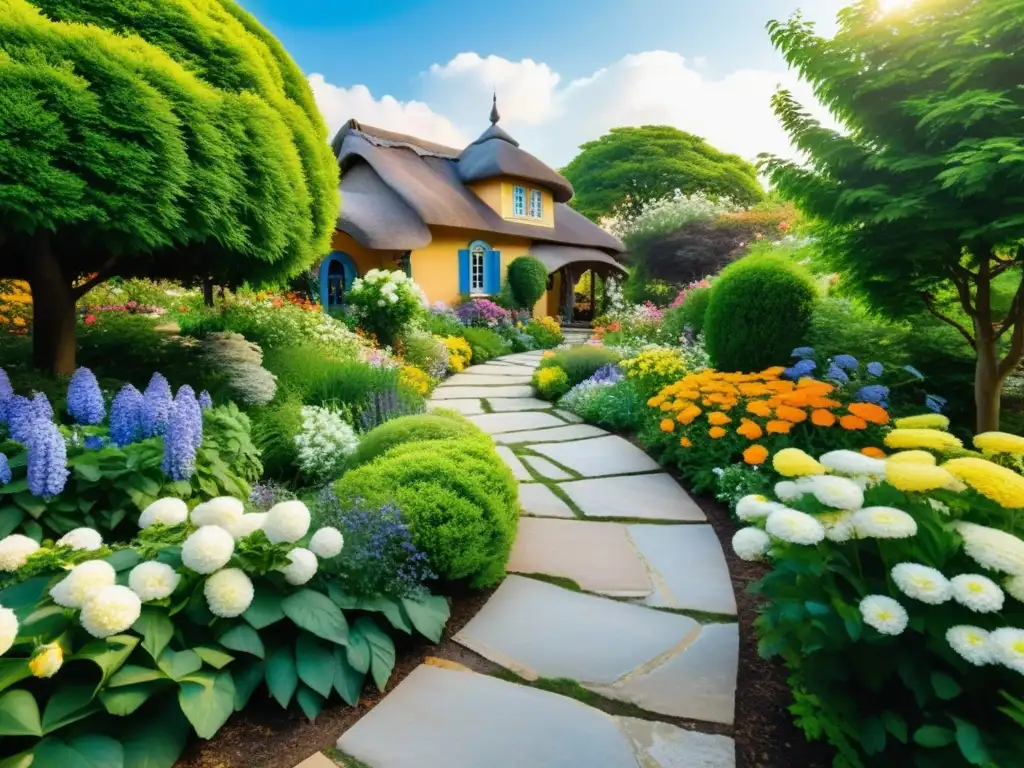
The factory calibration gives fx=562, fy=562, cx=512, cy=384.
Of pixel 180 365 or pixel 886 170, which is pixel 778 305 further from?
pixel 180 365

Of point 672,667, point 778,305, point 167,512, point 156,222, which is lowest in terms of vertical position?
point 672,667

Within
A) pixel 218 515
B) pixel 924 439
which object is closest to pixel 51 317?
pixel 218 515

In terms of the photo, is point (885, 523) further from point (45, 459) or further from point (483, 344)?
point (483, 344)

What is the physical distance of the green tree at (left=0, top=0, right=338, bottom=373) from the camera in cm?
296

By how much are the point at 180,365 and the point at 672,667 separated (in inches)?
188

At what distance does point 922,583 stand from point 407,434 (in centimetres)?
277

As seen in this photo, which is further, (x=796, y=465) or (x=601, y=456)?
(x=601, y=456)

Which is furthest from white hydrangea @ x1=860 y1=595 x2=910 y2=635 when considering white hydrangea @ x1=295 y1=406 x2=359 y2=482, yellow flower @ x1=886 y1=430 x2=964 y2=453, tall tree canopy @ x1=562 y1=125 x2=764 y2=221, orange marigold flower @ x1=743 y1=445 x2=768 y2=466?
tall tree canopy @ x1=562 y1=125 x2=764 y2=221

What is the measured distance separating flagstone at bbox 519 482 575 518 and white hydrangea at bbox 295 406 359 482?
129 centimetres

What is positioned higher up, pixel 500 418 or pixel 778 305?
pixel 778 305

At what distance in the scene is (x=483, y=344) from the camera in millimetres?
11992

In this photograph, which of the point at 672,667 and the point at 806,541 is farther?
the point at 672,667

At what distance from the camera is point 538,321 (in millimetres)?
15172

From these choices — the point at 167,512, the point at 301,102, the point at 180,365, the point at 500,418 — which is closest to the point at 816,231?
the point at 500,418
